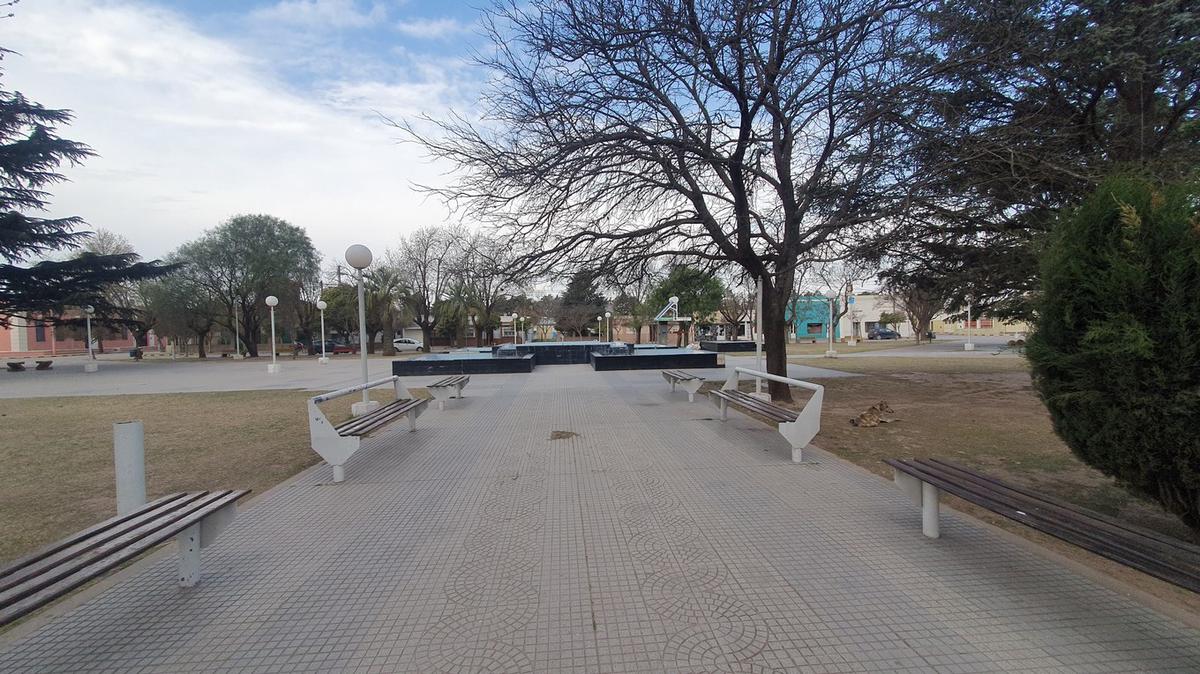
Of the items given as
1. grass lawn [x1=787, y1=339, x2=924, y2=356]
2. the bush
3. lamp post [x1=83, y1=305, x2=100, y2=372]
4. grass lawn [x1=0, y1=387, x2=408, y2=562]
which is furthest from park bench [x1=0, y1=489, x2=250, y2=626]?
lamp post [x1=83, y1=305, x2=100, y2=372]

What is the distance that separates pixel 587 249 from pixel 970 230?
7502 millimetres

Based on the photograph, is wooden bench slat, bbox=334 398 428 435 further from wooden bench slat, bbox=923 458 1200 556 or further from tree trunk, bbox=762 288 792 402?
tree trunk, bbox=762 288 792 402

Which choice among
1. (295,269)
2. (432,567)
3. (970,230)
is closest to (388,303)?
(295,269)

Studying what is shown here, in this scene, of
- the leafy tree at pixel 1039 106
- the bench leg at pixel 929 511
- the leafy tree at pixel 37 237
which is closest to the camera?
the bench leg at pixel 929 511

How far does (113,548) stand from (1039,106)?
13.3 m

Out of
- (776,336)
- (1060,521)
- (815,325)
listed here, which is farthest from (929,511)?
(815,325)

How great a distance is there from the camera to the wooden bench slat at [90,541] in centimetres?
249

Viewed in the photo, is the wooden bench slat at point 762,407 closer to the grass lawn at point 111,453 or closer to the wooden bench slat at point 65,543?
the grass lawn at point 111,453

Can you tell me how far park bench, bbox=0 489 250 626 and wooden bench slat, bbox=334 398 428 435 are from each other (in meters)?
2.24

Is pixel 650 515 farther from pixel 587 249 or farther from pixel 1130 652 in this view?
pixel 587 249

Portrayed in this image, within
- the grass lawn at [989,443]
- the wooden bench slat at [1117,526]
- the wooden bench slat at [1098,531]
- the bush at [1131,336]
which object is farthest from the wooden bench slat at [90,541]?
the grass lawn at [989,443]

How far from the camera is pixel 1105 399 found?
314 cm

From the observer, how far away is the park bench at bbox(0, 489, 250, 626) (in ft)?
7.71

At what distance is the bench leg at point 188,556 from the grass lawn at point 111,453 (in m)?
1.60
